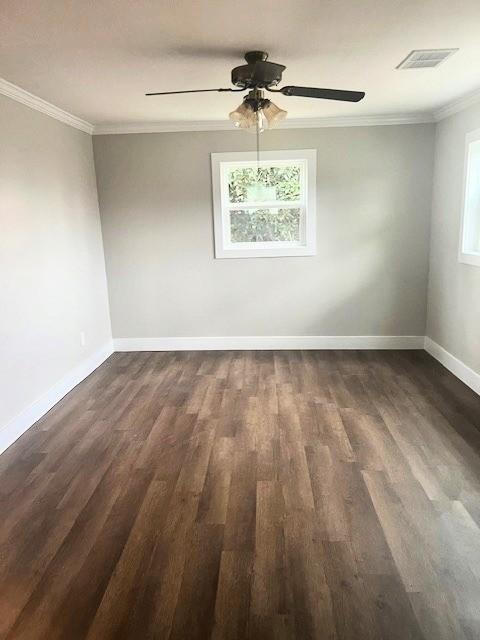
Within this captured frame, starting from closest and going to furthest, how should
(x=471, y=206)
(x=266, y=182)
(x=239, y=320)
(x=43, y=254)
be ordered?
(x=43, y=254), (x=471, y=206), (x=266, y=182), (x=239, y=320)

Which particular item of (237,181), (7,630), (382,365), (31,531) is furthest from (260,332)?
(7,630)

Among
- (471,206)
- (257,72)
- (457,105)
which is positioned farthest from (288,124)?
(257,72)

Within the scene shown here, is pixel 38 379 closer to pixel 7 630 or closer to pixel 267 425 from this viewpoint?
pixel 267 425

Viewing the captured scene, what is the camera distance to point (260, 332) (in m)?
5.23

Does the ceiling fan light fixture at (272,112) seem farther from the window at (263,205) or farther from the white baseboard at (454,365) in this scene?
the white baseboard at (454,365)

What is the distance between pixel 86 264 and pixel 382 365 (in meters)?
3.21

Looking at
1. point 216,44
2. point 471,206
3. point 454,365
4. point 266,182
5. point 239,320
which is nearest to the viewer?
point 216,44

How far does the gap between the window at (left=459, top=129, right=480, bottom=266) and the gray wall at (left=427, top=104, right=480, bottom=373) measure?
0.09 metres

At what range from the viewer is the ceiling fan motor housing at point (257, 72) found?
8.41ft

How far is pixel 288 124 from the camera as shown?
4711mm

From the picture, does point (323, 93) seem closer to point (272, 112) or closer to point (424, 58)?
point (272, 112)

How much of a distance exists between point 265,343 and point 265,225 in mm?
1346

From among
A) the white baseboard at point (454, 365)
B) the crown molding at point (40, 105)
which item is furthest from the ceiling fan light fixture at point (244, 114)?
the white baseboard at point (454, 365)

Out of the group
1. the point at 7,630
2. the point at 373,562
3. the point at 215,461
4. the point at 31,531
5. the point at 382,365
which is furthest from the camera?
the point at 382,365
